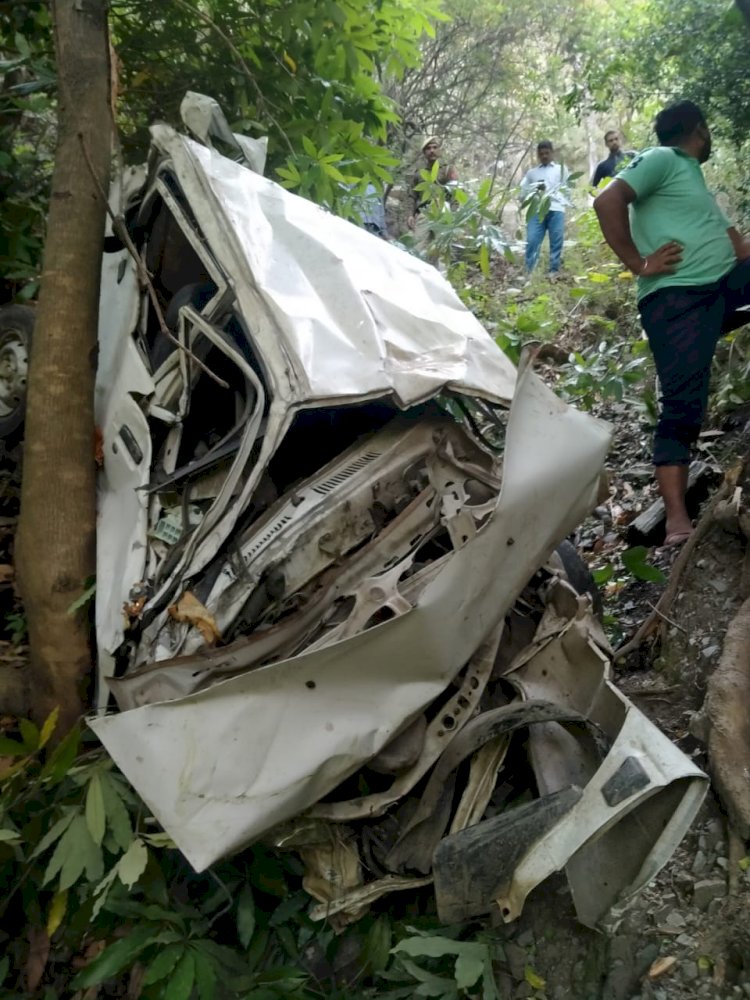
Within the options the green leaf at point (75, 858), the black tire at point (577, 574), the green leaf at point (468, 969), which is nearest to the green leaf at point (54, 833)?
the green leaf at point (75, 858)

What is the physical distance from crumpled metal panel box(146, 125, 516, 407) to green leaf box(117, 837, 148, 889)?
1.35 meters

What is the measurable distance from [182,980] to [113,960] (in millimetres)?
199

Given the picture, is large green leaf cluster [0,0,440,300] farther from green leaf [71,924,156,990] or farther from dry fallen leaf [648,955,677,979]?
dry fallen leaf [648,955,677,979]

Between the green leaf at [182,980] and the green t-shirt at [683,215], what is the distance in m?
2.94

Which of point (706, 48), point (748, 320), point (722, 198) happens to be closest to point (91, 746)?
point (748, 320)

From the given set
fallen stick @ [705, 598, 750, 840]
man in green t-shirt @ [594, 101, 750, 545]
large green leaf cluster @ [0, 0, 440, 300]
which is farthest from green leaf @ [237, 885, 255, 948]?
large green leaf cluster @ [0, 0, 440, 300]

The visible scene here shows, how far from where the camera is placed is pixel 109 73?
125 inches

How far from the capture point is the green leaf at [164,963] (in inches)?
79.0

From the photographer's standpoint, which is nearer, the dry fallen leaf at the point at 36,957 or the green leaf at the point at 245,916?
the green leaf at the point at 245,916

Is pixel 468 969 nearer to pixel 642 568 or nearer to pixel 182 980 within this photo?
pixel 182 980

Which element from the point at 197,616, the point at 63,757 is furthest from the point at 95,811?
the point at 197,616

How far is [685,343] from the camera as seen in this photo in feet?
10.7

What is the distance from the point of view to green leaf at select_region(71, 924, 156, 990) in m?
2.03

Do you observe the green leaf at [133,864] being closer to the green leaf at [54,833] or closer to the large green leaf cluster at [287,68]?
the green leaf at [54,833]
